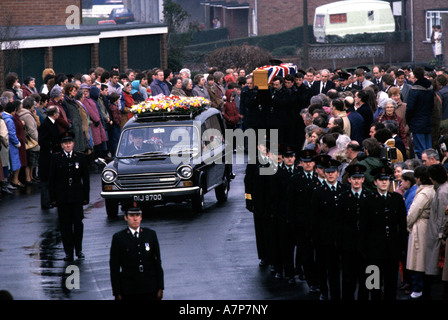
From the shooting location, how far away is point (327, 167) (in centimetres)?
1215

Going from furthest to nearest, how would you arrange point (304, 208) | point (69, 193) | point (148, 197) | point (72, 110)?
point (72, 110) < point (148, 197) < point (69, 193) < point (304, 208)

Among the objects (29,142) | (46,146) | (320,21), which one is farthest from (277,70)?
(320,21)

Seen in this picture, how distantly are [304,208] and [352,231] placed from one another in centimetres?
146

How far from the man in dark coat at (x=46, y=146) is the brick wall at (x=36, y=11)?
67.5ft

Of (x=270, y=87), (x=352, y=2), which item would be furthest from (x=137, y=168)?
(x=352, y=2)

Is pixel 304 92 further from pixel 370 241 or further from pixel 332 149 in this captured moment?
pixel 370 241

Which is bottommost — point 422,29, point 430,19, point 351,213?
point 351,213

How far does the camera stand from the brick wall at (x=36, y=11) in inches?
1543

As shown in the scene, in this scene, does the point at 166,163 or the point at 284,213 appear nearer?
the point at 284,213

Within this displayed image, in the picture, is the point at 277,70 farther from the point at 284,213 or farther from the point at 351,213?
the point at 351,213

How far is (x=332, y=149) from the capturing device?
1469 cm

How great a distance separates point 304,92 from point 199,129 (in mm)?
2611

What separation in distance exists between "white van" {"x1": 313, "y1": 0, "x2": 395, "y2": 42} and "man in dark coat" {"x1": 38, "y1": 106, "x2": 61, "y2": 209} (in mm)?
49700
